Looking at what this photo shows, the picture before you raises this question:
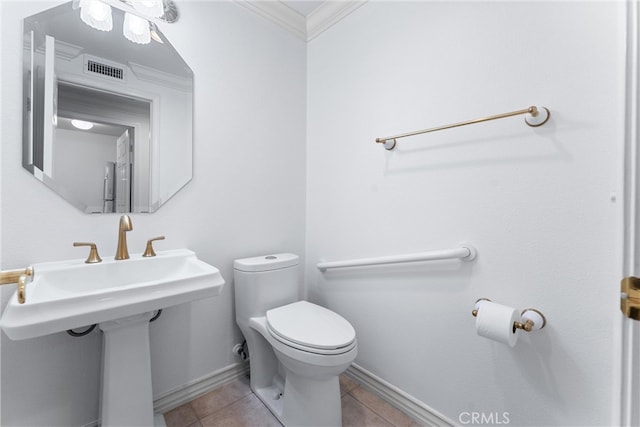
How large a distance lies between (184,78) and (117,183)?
599 millimetres

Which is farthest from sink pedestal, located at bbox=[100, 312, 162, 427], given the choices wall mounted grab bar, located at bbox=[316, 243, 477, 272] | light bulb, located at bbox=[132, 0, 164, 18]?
light bulb, located at bbox=[132, 0, 164, 18]

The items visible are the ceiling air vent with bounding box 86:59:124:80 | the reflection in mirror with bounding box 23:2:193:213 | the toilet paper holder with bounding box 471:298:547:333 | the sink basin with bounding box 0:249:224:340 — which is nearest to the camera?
the sink basin with bounding box 0:249:224:340

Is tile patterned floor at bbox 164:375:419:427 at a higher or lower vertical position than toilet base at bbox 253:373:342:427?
lower

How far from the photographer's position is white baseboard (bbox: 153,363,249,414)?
50.2 inches

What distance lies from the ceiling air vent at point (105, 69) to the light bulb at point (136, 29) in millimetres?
162

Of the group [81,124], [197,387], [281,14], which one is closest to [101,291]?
[81,124]

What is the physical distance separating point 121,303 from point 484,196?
51.9 inches

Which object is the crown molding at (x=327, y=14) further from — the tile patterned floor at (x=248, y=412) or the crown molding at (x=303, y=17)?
the tile patterned floor at (x=248, y=412)

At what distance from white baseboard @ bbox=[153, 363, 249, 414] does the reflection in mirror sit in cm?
91

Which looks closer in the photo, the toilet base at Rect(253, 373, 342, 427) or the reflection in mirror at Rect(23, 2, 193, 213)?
the reflection in mirror at Rect(23, 2, 193, 213)

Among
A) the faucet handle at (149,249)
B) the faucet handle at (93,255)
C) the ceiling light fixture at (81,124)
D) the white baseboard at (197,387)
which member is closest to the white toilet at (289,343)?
the white baseboard at (197,387)

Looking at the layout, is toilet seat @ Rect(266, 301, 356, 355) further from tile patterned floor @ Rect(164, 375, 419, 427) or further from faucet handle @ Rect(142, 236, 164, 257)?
faucet handle @ Rect(142, 236, 164, 257)

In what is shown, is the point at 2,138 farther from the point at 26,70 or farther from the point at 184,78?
the point at 184,78

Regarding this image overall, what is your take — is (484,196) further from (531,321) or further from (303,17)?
(303,17)
